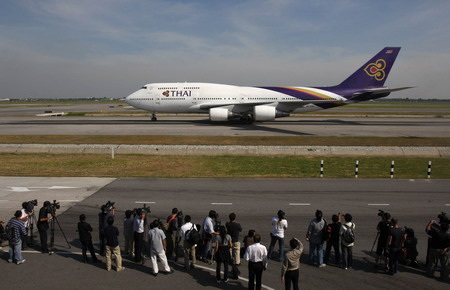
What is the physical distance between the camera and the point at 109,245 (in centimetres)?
839

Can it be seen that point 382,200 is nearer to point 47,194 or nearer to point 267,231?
point 267,231

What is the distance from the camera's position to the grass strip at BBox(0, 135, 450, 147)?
92.2 feet

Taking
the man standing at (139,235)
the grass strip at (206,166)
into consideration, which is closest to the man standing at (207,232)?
the man standing at (139,235)

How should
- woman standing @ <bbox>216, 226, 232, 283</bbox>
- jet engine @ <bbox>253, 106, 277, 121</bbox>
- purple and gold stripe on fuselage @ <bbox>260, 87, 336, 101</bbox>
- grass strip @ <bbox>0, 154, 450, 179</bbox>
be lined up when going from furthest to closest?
purple and gold stripe on fuselage @ <bbox>260, 87, 336, 101</bbox>
jet engine @ <bbox>253, 106, 277, 121</bbox>
grass strip @ <bbox>0, 154, 450, 179</bbox>
woman standing @ <bbox>216, 226, 232, 283</bbox>

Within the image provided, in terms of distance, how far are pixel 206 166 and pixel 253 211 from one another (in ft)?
27.7

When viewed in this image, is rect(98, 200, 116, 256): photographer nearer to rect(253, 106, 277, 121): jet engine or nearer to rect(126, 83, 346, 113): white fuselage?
rect(253, 106, 277, 121): jet engine

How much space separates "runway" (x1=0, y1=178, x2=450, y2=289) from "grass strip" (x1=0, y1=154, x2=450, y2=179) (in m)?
1.39

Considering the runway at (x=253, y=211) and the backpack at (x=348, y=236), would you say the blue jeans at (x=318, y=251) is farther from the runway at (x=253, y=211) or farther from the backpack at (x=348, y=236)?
the backpack at (x=348, y=236)

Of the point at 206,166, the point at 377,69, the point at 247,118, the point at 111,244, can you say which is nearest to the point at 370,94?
the point at 377,69

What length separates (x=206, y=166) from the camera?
21.0m

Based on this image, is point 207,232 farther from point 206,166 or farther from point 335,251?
point 206,166

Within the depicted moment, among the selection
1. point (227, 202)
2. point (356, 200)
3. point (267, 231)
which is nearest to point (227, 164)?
point (227, 202)

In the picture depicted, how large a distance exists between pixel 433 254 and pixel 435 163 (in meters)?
17.0

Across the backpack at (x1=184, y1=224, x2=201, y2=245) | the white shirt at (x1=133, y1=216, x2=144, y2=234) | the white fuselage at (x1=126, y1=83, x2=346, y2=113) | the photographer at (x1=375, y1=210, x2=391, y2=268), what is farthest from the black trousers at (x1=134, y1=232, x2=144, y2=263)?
the white fuselage at (x1=126, y1=83, x2=346, y2=113)
